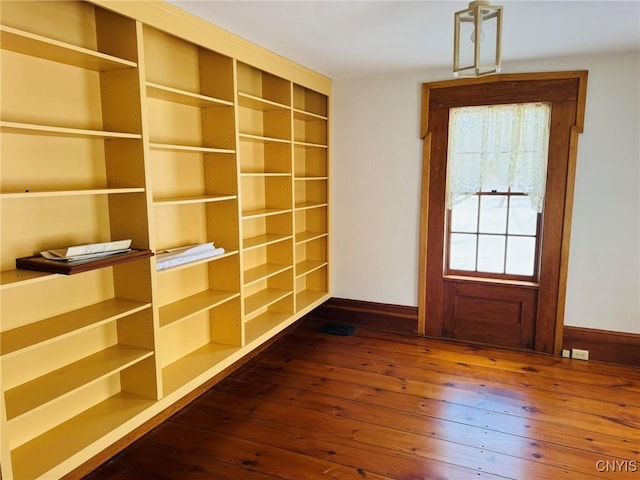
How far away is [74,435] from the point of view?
2.06 metres

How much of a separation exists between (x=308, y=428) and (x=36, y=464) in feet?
4.68

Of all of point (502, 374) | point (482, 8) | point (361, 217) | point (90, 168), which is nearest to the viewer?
point (482, 8)

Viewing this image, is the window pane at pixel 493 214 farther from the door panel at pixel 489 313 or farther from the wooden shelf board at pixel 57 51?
the wooden shelf board at pixel 57 51

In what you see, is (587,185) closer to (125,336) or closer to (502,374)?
(502,374)

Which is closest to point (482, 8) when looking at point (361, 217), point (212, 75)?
point (212, 75)

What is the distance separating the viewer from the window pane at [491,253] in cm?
388

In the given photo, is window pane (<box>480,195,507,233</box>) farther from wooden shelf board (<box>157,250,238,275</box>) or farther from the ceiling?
wooden shelf board (<box>157,250,238,275</box>)

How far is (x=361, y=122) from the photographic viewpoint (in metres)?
4.20

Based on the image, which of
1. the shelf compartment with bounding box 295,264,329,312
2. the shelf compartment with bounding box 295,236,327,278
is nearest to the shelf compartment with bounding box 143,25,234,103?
the shelf compartment with bounding box 295,236,327,278

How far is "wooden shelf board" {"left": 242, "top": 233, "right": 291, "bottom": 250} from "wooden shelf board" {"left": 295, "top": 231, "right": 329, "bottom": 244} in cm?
25

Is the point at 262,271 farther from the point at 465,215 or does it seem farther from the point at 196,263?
the point at 465,215

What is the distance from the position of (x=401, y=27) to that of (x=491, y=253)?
Result: 2143 millimetres

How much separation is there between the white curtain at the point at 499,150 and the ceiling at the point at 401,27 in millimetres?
427

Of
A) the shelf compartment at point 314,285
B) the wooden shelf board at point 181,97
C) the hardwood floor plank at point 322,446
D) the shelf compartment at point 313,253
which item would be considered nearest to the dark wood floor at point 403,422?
the hardwood floor plank at point 322,446
